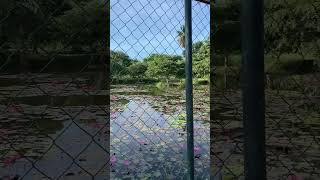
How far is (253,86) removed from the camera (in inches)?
37.3

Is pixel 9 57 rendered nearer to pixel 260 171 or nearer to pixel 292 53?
pixel 260 171

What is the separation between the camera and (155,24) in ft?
7.09

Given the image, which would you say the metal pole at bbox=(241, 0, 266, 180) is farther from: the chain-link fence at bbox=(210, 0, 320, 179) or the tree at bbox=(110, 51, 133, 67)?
the tree at bbox=(110, 51, 133, 67)

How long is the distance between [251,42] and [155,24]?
1246mm

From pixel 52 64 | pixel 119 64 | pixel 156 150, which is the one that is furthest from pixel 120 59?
pixel 52 64

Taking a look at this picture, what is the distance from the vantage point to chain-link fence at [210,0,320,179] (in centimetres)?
273

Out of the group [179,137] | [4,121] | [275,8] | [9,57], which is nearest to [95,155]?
[179,137]

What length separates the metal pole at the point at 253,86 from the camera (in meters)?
0.94

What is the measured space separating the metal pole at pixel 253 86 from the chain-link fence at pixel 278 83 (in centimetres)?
132

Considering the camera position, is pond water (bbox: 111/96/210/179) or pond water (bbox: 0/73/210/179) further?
pond water (bbox: 111/96/210/179)

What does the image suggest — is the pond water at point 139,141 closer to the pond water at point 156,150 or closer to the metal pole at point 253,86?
the pond water at point 156,150

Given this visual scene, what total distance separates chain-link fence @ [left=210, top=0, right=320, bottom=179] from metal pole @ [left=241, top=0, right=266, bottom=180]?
1316 mm

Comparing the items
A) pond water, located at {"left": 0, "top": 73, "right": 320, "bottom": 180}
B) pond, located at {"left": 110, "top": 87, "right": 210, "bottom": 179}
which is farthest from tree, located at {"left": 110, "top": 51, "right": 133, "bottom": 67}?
pond, located at {"left": 110, "top": 87, "right": 210, "bottom": 179}

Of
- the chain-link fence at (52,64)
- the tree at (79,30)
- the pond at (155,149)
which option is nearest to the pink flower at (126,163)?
the pond at (155,149)
